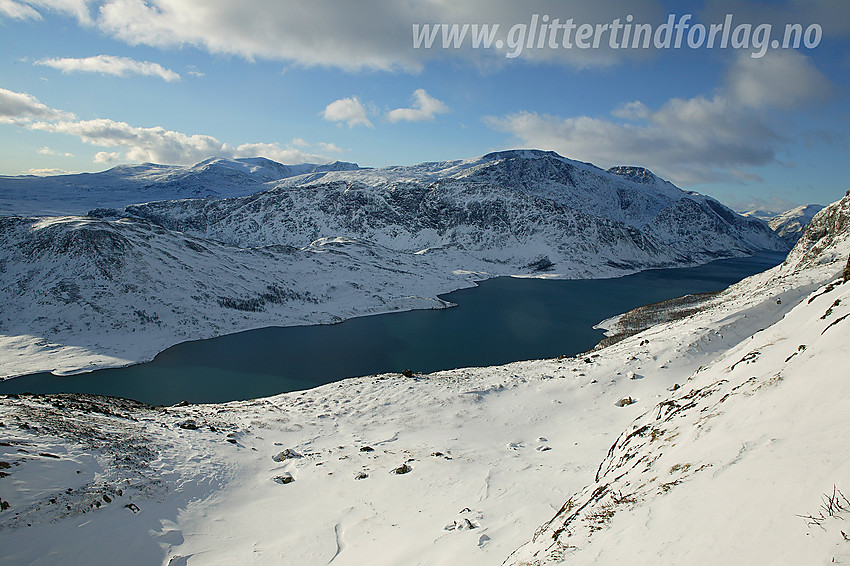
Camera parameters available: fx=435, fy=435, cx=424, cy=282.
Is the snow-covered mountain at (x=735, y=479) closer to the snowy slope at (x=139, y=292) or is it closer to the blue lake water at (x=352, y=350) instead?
the blue lake water at (x=352, y=350)

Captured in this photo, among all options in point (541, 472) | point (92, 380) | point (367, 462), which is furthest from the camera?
point (92, 380)

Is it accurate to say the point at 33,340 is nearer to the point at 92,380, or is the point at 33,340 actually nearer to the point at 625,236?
the point at 92,380

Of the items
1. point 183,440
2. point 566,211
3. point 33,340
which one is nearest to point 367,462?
point 183,440

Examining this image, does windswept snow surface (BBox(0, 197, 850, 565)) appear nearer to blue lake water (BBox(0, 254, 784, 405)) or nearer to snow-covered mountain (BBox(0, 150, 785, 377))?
blue lake water (BBox(0, 254, 784, 405))

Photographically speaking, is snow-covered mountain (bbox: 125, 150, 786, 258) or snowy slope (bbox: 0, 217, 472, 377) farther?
snow-covered mountain (bbox: 125, 150, 786, 258)

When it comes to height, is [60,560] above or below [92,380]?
above

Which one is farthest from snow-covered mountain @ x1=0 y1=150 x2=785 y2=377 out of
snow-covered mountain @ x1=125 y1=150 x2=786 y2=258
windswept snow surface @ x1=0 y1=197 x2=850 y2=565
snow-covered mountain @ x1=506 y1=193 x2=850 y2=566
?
snow-covered mountain @ x1=506 y1=193 x2=850 y2=566

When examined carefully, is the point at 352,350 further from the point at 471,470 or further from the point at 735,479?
the point at 735,479
